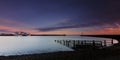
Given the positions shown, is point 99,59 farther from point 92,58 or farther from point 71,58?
point 71,58

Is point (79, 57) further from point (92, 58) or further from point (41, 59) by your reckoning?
point (41, 59)

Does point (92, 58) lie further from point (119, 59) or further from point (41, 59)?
point (41, 59)

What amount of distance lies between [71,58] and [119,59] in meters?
4.92

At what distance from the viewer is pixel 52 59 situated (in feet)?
66.0

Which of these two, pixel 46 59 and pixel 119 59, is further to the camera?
pixel 46 59

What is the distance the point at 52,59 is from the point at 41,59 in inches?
46.7

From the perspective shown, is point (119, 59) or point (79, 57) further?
point (79, 57)

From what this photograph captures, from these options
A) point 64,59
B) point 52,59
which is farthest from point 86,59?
point 52,59

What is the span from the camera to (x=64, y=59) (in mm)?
19547

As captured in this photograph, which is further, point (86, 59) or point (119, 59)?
point (86, 59)

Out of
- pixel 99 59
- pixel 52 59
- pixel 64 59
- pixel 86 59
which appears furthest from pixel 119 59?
pixel 52 59

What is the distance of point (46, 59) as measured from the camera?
20.2m

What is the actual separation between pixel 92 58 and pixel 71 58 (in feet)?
8.34

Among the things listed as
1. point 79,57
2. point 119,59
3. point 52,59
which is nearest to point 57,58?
point 52,59
